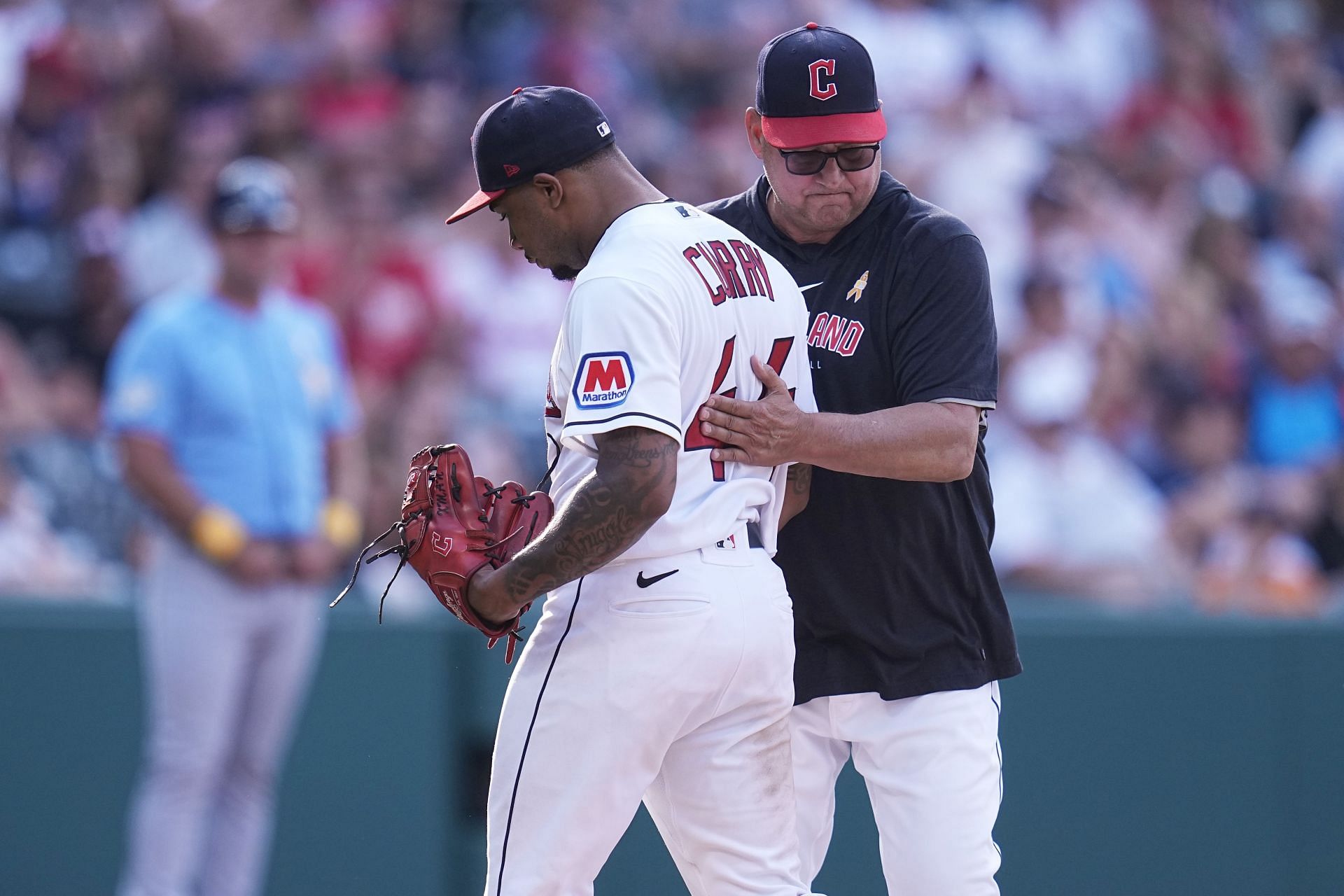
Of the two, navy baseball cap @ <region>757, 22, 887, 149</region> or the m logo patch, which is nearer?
the m logo patch

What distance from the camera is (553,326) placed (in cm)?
823

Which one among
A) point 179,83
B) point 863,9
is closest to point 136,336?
point 179,83

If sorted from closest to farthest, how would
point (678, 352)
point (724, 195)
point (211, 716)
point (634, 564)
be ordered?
1. point (678, 352)
2. point (634, 564)
3. point (211, 716)
4. point (724, 195)

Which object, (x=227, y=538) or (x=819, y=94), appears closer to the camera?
(x=819, y=94)

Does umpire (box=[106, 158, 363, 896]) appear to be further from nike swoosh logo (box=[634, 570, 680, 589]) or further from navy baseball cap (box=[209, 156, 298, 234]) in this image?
nike swoosh logo (box=[634, 570, 680, 589])

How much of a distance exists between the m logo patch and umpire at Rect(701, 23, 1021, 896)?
58 centimetres

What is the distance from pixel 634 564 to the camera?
3.23 metres

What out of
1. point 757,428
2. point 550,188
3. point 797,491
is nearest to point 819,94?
point 550,188

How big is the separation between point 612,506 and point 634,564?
0.25m

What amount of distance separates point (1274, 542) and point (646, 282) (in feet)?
14.9

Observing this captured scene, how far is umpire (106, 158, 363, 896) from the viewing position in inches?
227

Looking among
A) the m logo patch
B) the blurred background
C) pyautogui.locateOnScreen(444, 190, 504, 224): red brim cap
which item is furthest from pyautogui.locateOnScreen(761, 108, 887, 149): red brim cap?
the blurred background

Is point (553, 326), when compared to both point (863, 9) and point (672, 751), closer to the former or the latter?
point (863, 9)

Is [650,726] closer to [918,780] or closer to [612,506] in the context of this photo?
[612,506]
